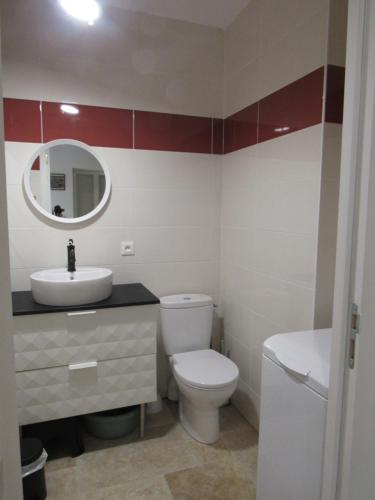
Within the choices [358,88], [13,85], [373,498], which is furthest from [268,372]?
[13,85]

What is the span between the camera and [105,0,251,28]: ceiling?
6.90 ft

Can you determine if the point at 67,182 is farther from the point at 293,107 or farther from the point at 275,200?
the point at 293,107

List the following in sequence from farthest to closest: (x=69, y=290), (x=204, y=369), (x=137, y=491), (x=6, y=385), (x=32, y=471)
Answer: (x=204, y=369), (x=69, y=290), (x=137, y=491), (x=32, y=471), (x=6, y=385)

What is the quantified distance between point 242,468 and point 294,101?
6.46ft

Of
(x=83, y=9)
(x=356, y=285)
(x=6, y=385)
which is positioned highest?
(x=83, y=9)

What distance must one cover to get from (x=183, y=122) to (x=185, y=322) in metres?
1.40

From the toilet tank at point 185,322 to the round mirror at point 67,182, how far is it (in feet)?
2.66

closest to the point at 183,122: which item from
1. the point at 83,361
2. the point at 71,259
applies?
the point at 71,259

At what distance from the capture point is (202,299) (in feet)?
7.70

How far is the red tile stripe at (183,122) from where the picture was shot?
5.31ft

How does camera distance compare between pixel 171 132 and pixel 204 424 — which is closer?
pixel 204 424

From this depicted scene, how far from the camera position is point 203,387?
1865mm

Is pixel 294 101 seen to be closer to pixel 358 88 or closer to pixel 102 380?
pixel 358 88

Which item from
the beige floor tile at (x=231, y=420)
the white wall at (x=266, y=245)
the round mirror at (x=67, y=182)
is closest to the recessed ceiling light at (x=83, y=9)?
the round mirror at (x=67, y=182)
